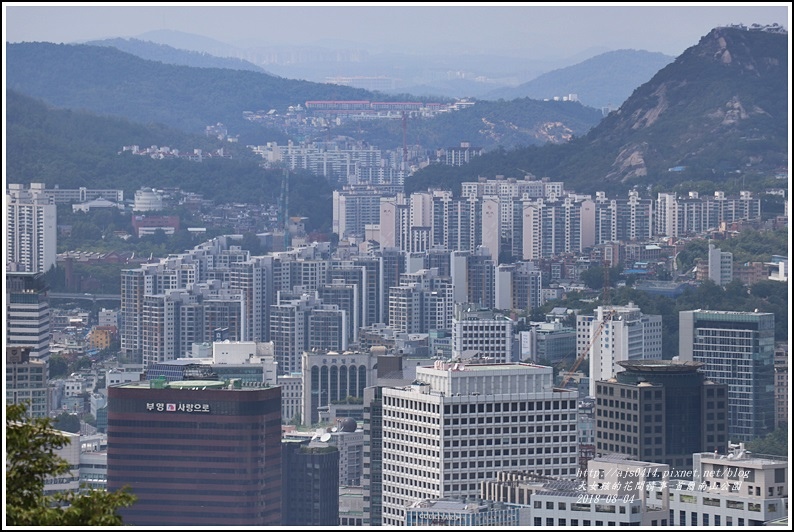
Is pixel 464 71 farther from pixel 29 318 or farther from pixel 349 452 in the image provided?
pixel 349 452

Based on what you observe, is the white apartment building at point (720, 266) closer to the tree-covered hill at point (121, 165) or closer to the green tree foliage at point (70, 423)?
the green tree foliage at point (70, 423)

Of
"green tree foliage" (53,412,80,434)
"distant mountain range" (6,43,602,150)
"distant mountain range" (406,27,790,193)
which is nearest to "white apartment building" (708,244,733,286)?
"distant mountain range" (406,27,790,193)

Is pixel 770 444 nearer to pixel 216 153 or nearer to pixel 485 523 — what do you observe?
pixel 485 523

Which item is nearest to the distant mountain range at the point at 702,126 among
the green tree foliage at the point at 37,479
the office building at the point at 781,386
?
the office building at the point at 781,386

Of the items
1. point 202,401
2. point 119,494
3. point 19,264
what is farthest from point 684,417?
point 19,264

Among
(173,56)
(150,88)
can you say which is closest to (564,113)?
(173,56)

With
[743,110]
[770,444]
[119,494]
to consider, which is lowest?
[770,444]
